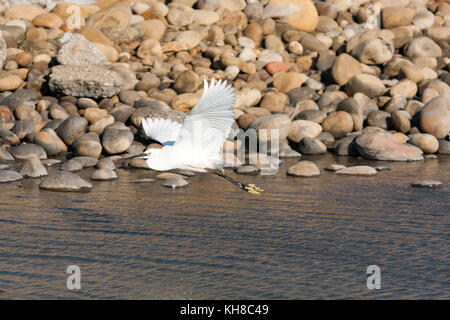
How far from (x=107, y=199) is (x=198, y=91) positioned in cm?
1000

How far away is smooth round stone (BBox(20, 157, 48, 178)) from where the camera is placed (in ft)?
53.0

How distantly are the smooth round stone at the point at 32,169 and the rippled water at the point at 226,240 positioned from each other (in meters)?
0.48

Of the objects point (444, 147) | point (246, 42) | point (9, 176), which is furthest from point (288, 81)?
point (9, 176)

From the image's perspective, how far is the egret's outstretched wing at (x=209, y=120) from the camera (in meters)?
9.90

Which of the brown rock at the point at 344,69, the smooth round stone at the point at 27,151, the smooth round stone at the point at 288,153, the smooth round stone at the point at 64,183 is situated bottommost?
the smooth round stone at the point at 64,183

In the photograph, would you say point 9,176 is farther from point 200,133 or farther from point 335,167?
point 335,167

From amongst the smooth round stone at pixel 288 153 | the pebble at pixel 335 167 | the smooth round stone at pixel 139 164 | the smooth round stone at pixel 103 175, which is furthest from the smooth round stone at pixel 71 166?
the pebble at pixel 335 167

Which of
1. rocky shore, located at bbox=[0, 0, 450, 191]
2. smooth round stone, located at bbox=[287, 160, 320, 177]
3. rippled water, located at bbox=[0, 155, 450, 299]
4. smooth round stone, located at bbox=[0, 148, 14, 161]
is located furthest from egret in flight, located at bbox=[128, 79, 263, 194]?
smooth round stone, located at bbox=[0, 148, 14, 161]

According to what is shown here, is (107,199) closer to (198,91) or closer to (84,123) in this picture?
(84,123)

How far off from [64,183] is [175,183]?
2.61 m

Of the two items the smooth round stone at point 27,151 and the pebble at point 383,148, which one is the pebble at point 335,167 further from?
the smooth round stone at point 27,151
